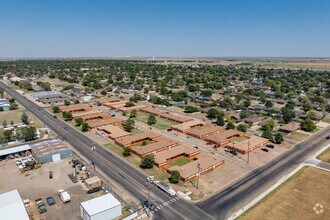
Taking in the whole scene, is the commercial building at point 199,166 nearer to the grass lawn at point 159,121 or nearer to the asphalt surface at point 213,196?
the asphalt surface at point 213,196

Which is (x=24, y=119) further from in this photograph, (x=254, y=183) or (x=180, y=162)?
(x=254, y=183)

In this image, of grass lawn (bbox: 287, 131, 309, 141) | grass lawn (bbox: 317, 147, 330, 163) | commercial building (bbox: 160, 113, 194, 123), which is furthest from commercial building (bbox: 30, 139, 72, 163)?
grass lawn (bbox: 287, 131, 309, 141)

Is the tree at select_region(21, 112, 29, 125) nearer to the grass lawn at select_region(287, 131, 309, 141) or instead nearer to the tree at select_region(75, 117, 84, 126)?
the tree at select_region(75, 117, 84, 126)

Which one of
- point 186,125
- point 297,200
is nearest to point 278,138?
point 186,125

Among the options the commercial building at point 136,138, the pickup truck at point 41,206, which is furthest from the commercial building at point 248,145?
the pickup truck at point 41,206

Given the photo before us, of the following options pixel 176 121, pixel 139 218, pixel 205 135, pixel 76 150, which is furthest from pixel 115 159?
pixel 176 121

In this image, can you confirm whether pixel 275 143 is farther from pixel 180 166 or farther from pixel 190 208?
pixel 190 208
